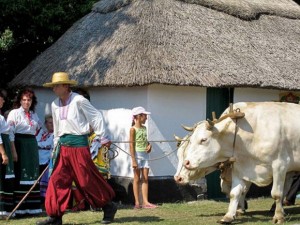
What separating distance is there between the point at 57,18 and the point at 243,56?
5054 mm

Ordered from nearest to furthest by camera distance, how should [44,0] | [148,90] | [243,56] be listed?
[148,90] < [243,56] < [44,0]

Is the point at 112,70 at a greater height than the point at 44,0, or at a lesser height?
lesser

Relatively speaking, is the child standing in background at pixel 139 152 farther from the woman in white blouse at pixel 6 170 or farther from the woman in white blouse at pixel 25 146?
the woman in white blouse at pixel 6 170

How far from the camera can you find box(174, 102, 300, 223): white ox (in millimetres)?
8859

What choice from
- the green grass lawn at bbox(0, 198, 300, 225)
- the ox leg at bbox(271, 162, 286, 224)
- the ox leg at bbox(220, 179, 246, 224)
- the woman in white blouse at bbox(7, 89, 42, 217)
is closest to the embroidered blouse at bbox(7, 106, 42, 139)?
the woman in white blouse at bbox(7, 89, 42, 217)

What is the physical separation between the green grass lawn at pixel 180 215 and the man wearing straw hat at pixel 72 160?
0.52m

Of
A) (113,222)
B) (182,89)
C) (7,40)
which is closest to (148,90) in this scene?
(182,89)

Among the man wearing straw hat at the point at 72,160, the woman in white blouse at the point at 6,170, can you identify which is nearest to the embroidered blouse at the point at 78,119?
the man wearing straw hat at the point at 72,160

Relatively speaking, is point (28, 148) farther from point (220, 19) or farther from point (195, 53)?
point (220, 19)

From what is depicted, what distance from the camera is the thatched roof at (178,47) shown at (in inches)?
441

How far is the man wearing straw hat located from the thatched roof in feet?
7.33

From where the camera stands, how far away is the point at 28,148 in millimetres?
9859

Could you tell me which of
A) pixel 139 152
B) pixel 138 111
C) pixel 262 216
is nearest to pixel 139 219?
pixel 139 152

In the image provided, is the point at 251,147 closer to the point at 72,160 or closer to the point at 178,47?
the point at 72,160
